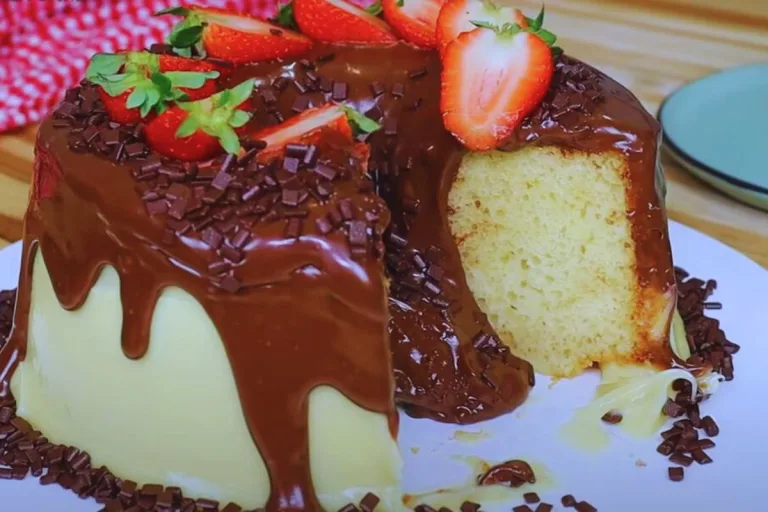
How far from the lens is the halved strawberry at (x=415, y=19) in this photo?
176 cm

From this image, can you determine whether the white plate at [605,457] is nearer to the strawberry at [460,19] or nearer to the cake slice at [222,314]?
the cake slice at [222,314]

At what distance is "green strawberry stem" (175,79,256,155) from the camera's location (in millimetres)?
1368

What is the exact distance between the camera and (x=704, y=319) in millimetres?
1837

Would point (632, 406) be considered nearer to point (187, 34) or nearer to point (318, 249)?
point (318, 249)

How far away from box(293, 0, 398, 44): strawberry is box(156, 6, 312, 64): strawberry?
0.14ft

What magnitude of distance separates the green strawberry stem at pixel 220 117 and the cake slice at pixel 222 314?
4 centimetres

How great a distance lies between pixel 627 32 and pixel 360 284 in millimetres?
2366

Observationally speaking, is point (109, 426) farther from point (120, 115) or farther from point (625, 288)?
point (625, 288)

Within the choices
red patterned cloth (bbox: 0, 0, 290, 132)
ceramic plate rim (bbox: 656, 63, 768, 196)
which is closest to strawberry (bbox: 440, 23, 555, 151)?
ceramic plate rim (bbox: 656, 63, 768, 196)

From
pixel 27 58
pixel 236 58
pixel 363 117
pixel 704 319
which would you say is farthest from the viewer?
pixel 27 58

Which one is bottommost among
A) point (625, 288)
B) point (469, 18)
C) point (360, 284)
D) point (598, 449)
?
point (598, 449)

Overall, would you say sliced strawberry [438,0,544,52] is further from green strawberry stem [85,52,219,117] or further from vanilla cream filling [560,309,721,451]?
vanilla cream filling [560,309,721,451]

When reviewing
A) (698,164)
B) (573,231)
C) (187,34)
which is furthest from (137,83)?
(698,164)

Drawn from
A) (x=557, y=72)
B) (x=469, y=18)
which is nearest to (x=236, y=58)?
(x=469, y=18)
